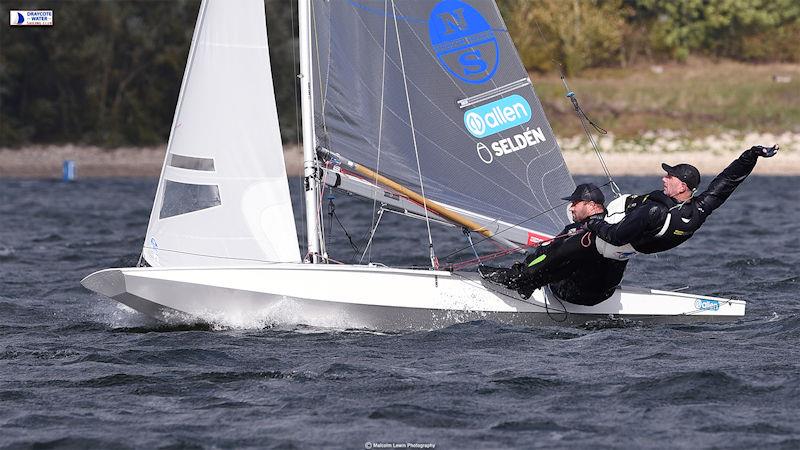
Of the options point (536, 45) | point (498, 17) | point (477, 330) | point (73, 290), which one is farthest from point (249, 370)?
point (536, 45)

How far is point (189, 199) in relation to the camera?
1077cm

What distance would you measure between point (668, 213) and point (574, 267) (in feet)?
3.08

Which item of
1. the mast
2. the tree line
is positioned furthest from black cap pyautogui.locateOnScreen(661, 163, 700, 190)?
the tree line

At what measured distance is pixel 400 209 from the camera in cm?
1147

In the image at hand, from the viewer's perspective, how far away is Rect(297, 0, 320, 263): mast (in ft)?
35.6

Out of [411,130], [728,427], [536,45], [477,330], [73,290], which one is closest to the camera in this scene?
[728,427]

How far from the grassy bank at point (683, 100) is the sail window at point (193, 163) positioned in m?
40.4

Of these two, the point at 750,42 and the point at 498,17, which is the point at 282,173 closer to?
the point at 498,17

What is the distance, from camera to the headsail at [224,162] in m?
10.8

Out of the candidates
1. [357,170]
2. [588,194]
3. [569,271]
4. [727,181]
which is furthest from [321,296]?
[727,181]

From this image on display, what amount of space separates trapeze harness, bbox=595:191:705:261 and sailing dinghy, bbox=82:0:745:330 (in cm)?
91

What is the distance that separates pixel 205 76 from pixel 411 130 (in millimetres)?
1839

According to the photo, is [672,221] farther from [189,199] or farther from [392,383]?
[189,199]

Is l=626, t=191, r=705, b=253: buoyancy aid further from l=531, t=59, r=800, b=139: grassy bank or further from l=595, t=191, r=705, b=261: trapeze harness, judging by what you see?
l=531, t=59, r=800, b=139: grassy bank
